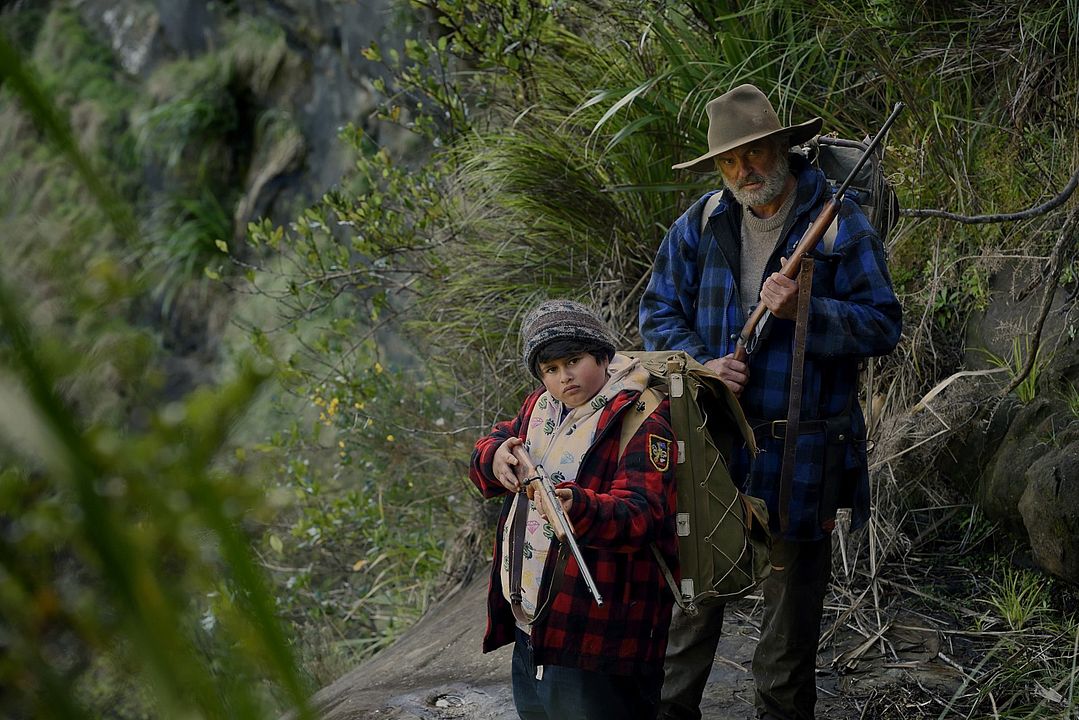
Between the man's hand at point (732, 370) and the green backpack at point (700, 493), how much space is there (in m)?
0.25

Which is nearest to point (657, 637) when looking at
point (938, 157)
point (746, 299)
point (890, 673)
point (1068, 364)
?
point (746, 299)

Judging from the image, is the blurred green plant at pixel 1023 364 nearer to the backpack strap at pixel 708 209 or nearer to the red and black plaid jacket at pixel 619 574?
the backpack strap at pixel 708 209

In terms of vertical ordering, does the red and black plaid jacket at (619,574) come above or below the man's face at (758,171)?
below

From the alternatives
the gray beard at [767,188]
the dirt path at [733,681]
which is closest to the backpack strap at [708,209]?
the gray beard at [767,188]

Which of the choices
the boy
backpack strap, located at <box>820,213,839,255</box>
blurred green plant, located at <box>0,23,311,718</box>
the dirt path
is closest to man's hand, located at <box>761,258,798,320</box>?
backpack strap, located at <box>820,213,839,255</box>

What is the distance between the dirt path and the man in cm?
43

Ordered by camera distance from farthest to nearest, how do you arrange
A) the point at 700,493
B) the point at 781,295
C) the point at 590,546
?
the point at 781,295 < the point at 700,493 < the point at 590,546

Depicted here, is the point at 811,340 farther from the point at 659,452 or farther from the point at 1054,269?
the point at 1054,269

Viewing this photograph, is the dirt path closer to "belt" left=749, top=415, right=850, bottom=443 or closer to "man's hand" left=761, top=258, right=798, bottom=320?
"belt" left=749, top=415, right=850, bottom=443

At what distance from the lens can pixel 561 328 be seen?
2617mm

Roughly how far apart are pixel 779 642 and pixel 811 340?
92cm

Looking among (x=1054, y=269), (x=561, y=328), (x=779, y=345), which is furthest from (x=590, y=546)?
(x=1054, y=269)

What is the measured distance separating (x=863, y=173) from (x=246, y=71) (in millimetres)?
9729

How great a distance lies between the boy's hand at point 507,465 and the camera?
257cm
